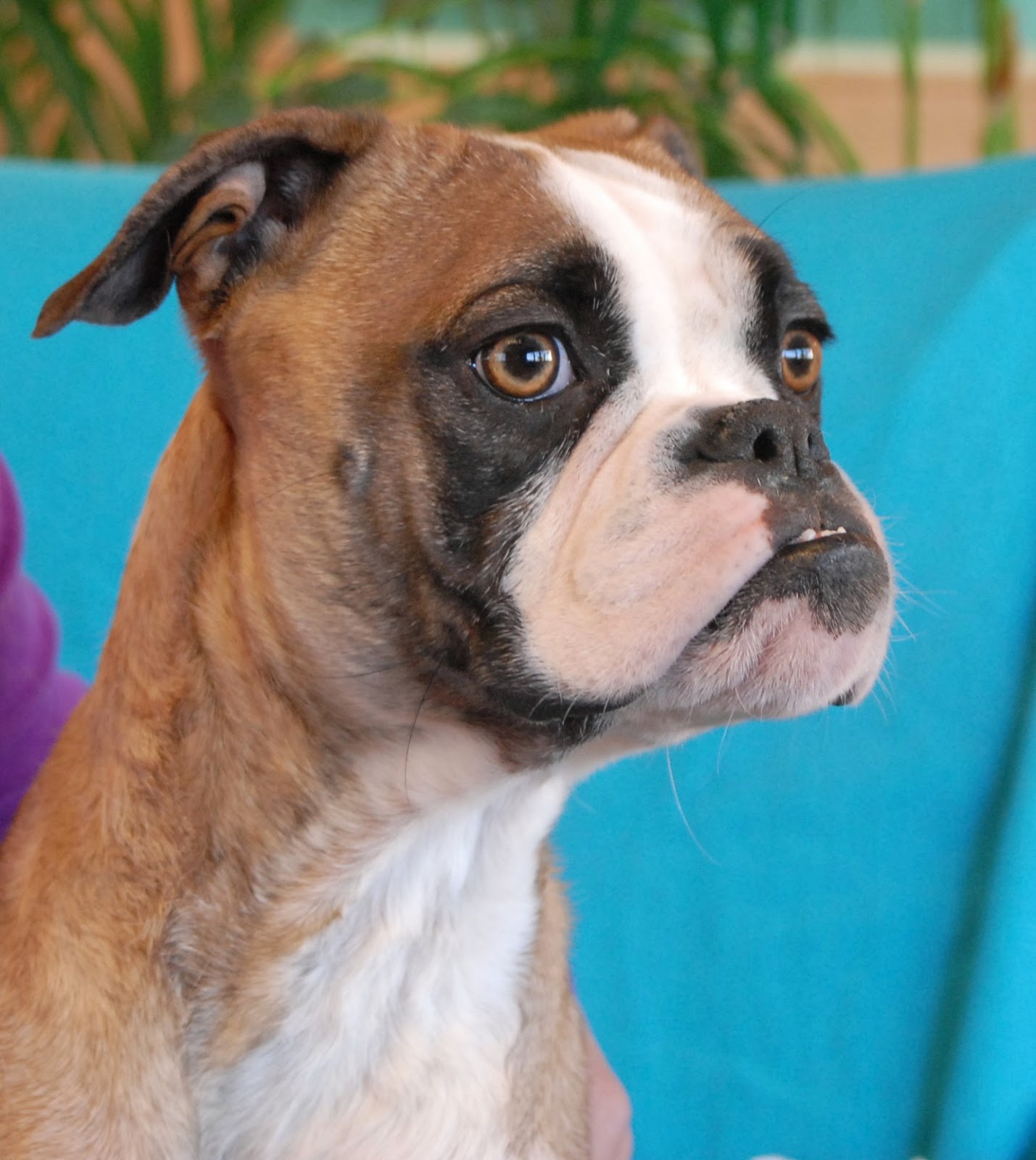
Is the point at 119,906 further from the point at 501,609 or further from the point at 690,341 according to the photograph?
the point at 690,341

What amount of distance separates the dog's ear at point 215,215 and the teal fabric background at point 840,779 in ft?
2.60

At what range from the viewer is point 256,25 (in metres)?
2.62

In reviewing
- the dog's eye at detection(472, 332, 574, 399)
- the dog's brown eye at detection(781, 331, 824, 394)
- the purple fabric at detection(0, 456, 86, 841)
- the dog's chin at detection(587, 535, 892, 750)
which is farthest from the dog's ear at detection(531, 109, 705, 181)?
the purple fabric at detection(0, 456, 86, 841)

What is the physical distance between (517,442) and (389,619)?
0.53 feet

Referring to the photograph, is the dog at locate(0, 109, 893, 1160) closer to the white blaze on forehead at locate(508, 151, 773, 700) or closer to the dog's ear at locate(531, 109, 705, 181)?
the white blaze on forehead at locate(508, 151, 773, 700)

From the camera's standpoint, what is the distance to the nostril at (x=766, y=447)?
868 mm

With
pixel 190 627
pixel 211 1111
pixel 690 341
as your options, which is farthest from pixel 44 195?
pixel 211 1111

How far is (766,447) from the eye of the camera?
869 millimetres

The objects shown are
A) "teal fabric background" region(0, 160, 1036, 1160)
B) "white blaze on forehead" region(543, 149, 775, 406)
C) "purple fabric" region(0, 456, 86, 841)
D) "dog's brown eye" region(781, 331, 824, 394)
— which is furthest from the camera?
"teal fabric background" region(0, 160, 1036, 1160)

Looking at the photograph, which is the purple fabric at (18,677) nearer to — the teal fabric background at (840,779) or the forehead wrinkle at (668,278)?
the teal fabric background at (840,779)

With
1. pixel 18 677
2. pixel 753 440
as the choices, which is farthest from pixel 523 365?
pixel 18 677

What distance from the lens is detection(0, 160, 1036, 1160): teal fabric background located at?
164 cm

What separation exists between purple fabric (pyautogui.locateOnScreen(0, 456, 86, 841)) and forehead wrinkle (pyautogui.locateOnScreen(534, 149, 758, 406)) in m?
0.77

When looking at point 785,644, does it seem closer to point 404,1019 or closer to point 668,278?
point 668,278
